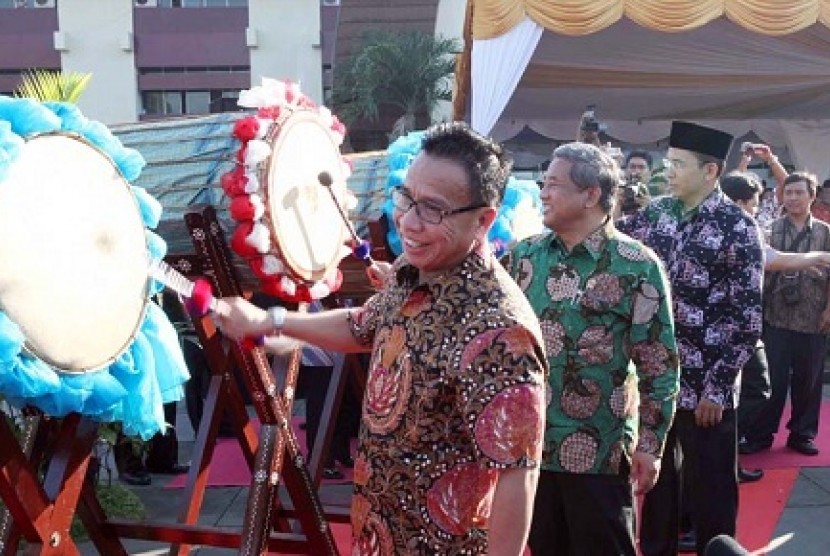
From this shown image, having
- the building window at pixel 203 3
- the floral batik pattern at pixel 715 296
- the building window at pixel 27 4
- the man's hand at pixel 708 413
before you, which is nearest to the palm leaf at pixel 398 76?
the building window at pixel 203 3

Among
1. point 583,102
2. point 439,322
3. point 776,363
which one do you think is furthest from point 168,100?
point 439,322

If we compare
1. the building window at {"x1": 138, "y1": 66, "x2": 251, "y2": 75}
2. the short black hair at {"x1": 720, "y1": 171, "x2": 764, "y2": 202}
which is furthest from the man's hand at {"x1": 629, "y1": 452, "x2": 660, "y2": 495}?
the building window at {"x1": 138, "y1": 66, "x2": 251, "y2": 75}

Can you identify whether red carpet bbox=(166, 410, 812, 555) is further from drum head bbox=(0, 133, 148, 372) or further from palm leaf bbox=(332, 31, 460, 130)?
palm leaf bbox=(332, 31, 460, 130)

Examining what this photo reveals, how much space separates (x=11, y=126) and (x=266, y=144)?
820mm

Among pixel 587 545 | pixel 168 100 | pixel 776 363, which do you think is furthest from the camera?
pixel 168 100

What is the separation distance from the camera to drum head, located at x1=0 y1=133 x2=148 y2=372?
190 centimetres

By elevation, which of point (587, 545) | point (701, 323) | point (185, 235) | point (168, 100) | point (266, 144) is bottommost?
point (168, 100)

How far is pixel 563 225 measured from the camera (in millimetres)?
2635

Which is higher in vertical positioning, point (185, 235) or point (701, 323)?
point (185, 235)

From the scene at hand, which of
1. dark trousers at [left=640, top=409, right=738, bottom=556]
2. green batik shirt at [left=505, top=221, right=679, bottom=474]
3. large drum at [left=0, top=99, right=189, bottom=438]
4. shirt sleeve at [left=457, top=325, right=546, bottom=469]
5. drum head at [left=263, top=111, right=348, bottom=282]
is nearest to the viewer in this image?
shirt sleeve at [left=457, top=325, right=546, bottom=469]

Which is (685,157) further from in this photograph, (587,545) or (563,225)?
(587,545)

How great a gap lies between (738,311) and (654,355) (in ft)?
2.45

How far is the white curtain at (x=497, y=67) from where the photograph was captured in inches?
327

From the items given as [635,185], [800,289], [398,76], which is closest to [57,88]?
[635,185]
